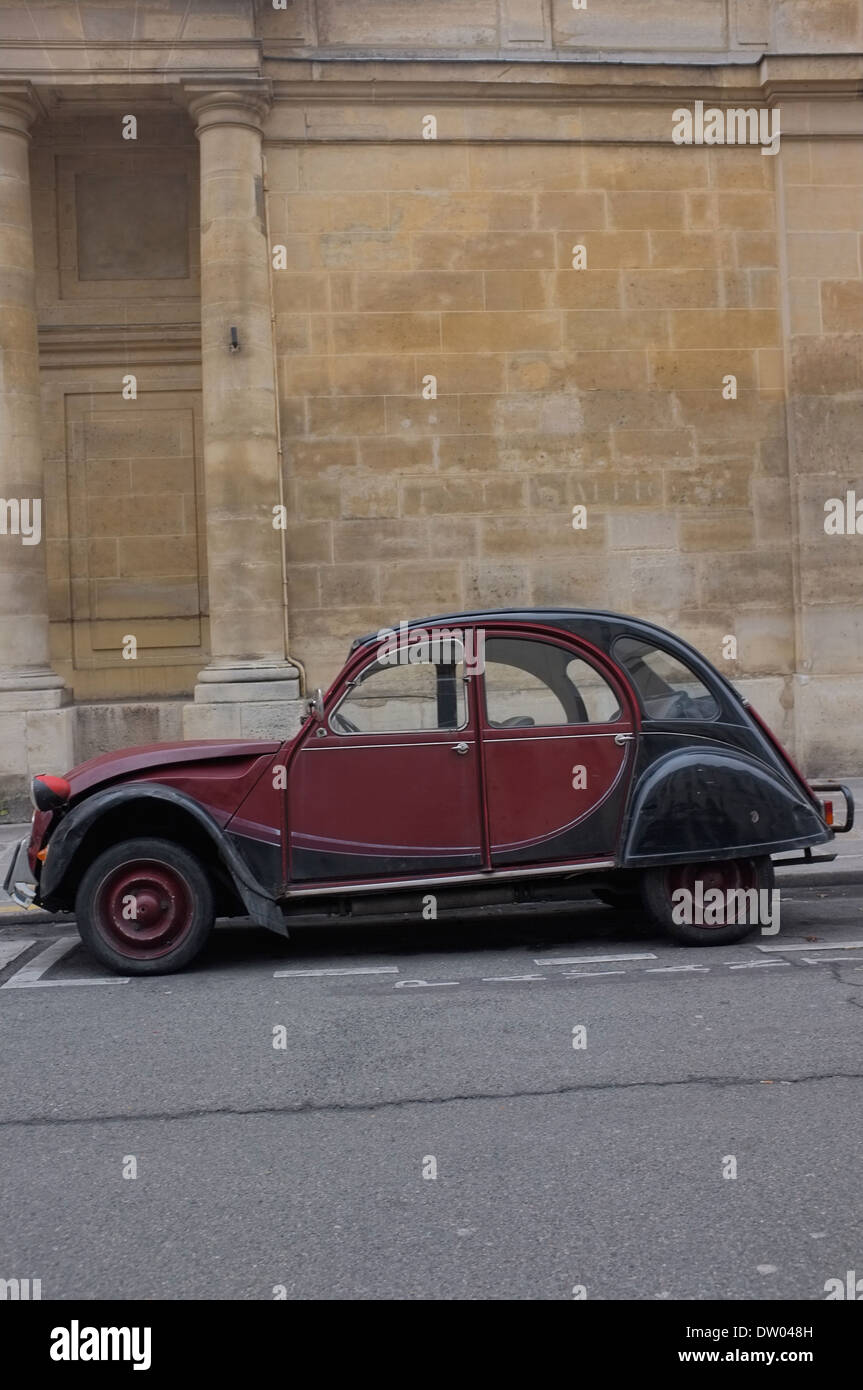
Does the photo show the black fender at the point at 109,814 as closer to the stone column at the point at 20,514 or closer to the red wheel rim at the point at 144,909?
the red wheel rim at the point at 144,909

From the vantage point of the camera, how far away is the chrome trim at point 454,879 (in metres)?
7.30

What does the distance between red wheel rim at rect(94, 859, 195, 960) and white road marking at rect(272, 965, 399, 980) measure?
551 mm

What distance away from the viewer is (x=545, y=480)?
47.8 ft

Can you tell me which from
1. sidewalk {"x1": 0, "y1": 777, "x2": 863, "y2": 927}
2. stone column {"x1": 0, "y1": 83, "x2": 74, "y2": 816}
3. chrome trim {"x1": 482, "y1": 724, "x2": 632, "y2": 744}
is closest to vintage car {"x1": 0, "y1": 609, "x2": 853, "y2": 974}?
chrome trim {"x1": 482, "y1": 724, "x2": 632, "y2": 744}

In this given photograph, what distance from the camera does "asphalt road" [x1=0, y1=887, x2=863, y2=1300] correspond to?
3674 mm

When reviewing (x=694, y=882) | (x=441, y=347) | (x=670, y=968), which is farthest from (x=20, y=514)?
(x=670, y=968)

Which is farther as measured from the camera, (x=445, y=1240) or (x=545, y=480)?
(x=545, y=480)

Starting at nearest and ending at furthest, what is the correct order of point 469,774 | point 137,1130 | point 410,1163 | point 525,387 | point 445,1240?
point 445,1240 → point 410,1163 → point 137,1130 → point 469,774 → point 525,387

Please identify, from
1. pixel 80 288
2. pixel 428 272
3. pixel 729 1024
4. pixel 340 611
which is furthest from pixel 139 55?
pixel 729 1024

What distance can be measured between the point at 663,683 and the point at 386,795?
167 cm

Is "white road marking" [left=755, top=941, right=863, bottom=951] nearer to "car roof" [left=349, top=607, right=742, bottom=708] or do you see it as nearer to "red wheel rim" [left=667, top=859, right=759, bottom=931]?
"red wheel rim" [left=667, top=859, right=759, bottom=931]

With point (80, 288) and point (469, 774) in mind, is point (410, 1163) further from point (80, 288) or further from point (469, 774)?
point (80, 288)

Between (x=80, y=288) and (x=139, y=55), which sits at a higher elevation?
(x=139, y=55)

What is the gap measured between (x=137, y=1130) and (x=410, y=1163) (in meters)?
1.03
